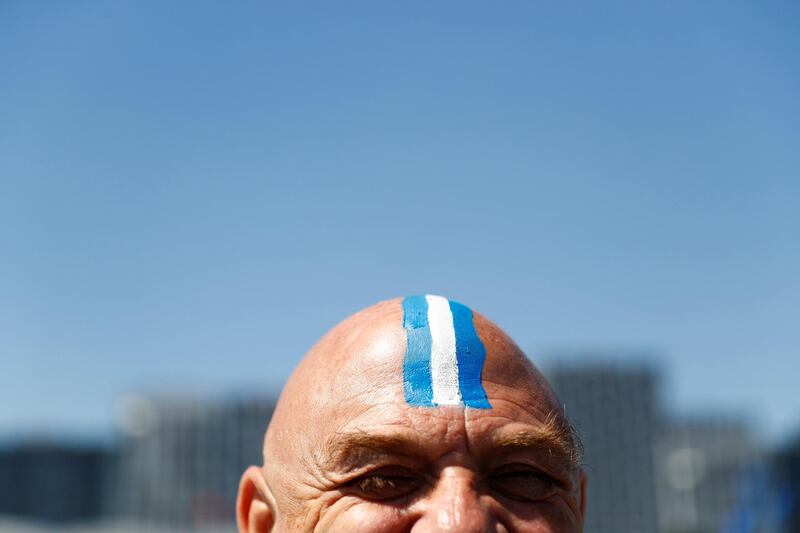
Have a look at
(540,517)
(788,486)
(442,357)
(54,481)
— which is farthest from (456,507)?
(54,481)

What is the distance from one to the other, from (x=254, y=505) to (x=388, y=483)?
734mm

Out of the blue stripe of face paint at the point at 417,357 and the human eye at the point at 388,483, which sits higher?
the blue stripe of face paint at the point at 417,357

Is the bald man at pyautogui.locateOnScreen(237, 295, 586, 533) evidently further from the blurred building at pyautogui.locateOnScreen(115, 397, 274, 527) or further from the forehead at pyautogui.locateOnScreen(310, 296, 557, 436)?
the blurred building at pyautogui.locateOnScreen(115, 397, 274, 527)

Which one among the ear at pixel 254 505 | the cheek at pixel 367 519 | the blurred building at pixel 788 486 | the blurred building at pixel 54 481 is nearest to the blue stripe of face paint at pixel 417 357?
the cheek at pixel 367 519

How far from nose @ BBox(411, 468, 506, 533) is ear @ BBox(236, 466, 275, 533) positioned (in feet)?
2.46

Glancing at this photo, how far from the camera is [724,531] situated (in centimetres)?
1825

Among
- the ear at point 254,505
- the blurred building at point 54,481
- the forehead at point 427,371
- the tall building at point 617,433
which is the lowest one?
the blurred building at point 54,481

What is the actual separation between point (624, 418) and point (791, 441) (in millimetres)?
16864

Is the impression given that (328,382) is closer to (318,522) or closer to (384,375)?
(384,375)

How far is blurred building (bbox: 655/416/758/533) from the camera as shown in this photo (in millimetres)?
35094

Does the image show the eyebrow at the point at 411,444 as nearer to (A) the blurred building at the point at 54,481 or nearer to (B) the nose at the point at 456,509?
(B) the nose at the point at 456,509

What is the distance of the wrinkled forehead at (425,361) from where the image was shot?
275cm

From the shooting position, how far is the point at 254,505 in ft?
10.1

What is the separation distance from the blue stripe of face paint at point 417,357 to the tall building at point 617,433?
2995 centimetres
